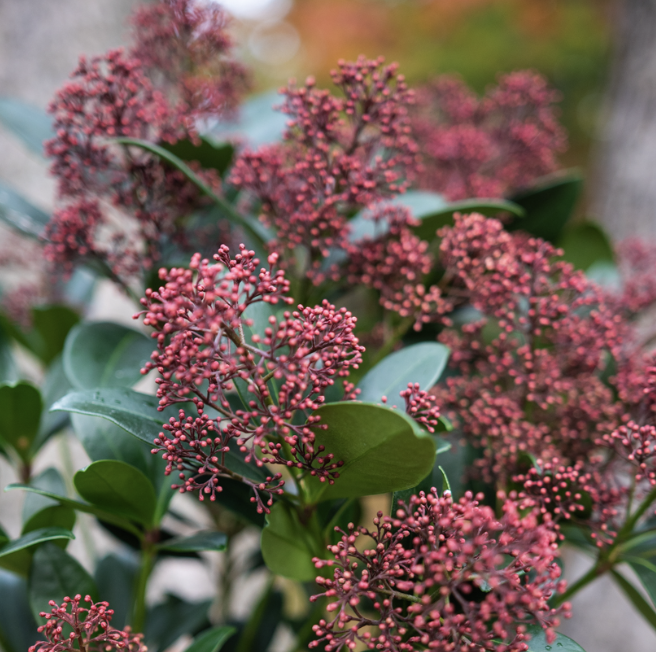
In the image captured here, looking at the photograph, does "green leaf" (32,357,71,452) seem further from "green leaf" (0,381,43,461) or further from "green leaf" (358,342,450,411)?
"green leaf" (358,342,450,411)

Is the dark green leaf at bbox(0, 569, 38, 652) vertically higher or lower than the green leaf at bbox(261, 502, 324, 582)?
lower

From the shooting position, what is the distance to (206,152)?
2.16 ft

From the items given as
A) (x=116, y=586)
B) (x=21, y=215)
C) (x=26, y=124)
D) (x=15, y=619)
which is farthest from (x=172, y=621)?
(x=26, y=124)

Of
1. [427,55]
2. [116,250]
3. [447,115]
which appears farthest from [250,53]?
[116,250]

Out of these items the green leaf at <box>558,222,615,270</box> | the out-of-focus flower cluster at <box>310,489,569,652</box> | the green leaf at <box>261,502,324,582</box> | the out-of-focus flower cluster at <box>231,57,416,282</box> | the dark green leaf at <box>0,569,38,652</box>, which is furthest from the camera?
the green leaf at <box>558,222,615,270</box>

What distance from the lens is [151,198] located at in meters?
0.63

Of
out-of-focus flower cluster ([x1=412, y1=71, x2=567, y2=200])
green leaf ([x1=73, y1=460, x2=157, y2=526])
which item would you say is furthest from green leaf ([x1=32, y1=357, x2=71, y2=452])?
out-of-focus flower cluster ([x1=412, y1=71, x2=567, y2=200])

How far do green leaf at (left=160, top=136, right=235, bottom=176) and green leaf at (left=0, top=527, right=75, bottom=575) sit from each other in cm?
42

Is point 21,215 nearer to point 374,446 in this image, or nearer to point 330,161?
point 330,161

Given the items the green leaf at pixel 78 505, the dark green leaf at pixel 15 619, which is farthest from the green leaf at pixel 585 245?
the dark green leaf at pixel 15 619

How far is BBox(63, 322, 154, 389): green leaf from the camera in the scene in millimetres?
615

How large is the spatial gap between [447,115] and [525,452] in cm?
67

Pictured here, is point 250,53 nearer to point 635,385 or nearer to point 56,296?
point 56,296

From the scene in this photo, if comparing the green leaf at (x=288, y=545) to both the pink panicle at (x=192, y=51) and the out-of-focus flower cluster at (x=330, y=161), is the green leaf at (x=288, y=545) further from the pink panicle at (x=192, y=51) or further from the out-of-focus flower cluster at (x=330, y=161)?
the pink panicle at (x=192, y=51)
